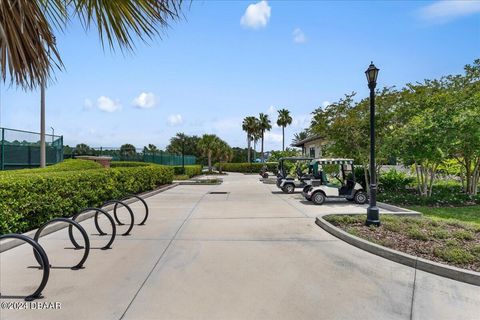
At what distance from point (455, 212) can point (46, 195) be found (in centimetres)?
1116

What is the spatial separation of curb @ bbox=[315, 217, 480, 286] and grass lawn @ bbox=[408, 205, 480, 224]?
461cm

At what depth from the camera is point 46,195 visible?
8.03 metres

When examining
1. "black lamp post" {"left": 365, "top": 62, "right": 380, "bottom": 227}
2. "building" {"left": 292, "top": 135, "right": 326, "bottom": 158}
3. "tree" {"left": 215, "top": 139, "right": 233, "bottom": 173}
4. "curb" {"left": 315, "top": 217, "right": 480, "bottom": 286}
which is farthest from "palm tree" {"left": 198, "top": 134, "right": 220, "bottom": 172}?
"curb" {"left": 315, "top": 217, "right": 480, "bottom": 286}

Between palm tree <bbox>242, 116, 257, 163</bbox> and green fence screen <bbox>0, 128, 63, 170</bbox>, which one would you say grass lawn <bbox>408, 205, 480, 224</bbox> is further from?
palm tree <bbox>242, 116, 257, 163</bbox>

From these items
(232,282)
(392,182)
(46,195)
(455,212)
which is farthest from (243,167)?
(232,282)

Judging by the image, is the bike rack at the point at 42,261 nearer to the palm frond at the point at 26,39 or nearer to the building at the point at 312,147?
the palm frond at the point at 26,39

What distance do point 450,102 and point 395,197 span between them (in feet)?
12.7

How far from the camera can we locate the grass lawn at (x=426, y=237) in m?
5.56

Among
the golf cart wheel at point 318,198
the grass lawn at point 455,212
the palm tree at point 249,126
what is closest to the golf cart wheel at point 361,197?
the golf cart wheel at point 318,198

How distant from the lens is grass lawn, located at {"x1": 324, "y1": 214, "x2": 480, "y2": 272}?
18.2ft

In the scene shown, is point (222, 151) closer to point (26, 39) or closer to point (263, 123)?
point (263, 123)

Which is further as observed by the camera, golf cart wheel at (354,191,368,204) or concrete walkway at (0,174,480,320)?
golf cart wheel at (354,191,368,204)

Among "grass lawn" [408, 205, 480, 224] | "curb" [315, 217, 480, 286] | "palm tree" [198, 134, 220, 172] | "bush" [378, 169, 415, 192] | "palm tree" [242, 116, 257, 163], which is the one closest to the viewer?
"curb" [315, 217, 480, 286]

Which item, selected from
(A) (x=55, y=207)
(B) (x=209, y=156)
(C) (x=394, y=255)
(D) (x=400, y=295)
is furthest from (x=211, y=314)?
(B) (x=209, y=156)
